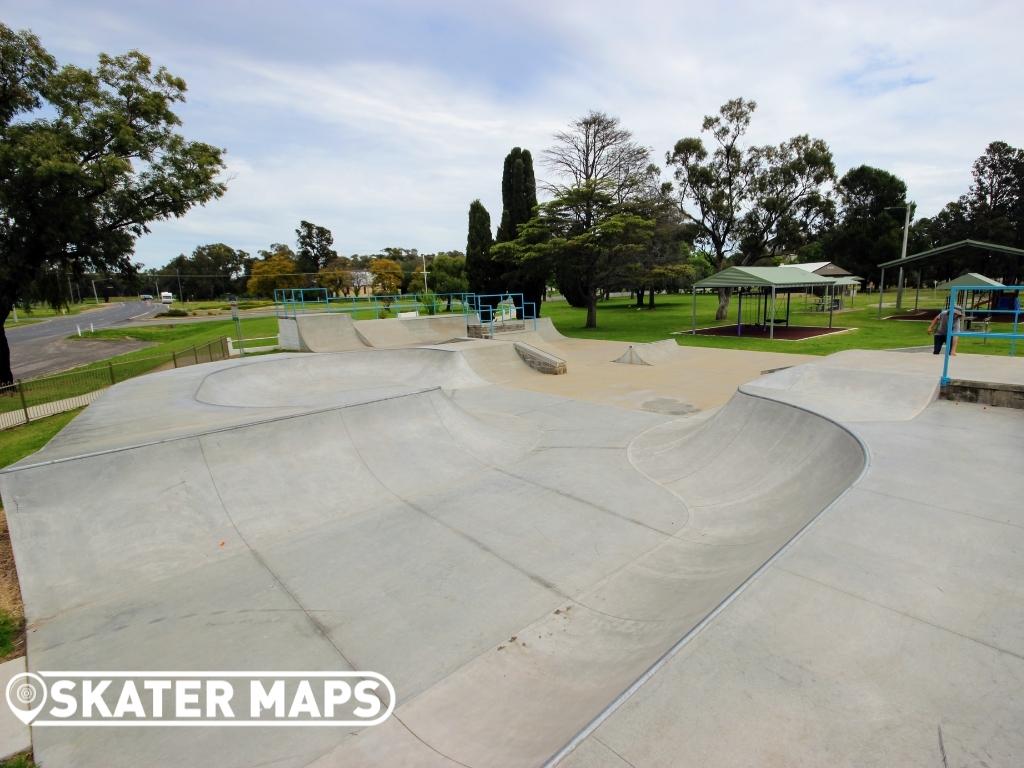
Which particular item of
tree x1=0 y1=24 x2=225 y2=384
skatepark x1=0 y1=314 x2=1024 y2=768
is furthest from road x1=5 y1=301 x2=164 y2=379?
skatepark x1=0 y1=314 x2=1024 y2=768

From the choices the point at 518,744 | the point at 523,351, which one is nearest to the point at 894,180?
the point at 523,351

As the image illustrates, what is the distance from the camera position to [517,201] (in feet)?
101

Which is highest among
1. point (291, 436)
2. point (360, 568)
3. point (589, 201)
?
point (589, 201)

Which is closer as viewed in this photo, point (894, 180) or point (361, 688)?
point (361, 688)

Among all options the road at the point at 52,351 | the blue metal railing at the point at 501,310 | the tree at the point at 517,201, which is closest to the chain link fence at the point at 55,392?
the road at the point at 52,351

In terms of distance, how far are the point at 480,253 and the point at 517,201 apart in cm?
407

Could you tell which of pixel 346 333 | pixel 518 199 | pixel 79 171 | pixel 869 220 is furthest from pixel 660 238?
pixel 869 220

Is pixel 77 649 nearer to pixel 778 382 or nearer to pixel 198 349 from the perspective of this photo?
pixel 778 382

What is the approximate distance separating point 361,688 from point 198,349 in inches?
765

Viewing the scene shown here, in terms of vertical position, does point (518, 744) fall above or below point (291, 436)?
below

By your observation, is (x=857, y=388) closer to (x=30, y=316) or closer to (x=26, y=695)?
(x=26, y=695)

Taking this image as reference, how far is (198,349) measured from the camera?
19.0 metres

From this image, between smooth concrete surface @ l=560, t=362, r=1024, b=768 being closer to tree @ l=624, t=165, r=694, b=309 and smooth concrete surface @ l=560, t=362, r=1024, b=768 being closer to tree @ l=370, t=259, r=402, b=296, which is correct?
tree @ l=624, t=165, r=694, b=309

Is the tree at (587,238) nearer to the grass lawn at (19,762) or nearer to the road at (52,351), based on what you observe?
the road at (52,351)
